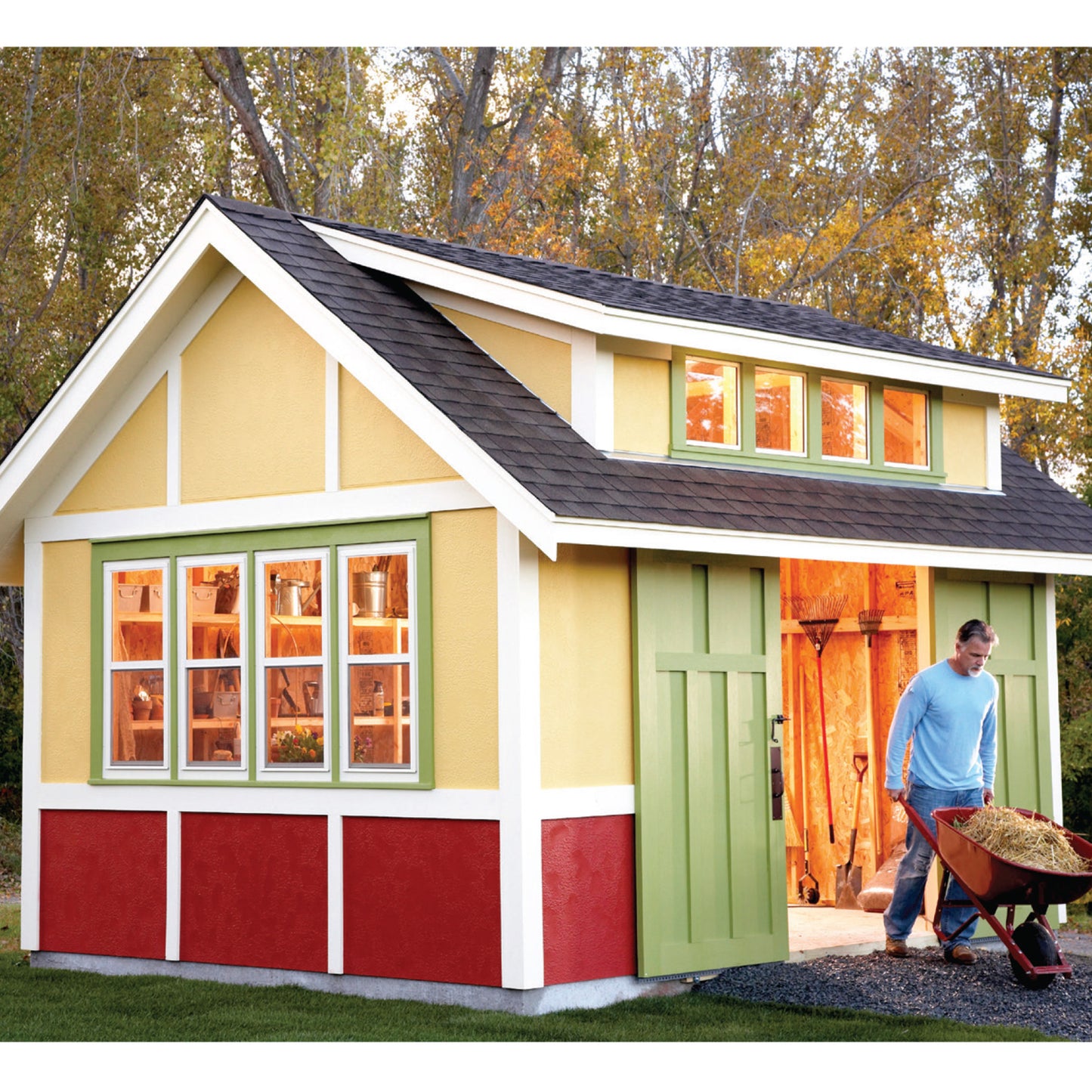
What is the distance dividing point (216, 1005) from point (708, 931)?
289 centimetres

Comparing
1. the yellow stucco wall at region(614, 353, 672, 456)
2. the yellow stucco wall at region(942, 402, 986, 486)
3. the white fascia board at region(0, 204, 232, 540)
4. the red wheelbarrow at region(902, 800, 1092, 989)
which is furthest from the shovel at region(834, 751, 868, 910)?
the white fascia board at region(0, 204, 232, 540)

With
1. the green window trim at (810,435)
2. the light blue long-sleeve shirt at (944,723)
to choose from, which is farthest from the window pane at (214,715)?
the light blue long-sleeve shirt at (944,723)

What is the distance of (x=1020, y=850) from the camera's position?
9.40 meters

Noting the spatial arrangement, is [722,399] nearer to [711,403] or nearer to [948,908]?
[711,403]

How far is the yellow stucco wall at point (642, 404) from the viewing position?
1025 cm

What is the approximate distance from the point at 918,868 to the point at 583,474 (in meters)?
3.29

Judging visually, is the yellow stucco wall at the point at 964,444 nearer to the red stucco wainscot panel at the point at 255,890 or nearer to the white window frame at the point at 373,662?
the white window frame at the point at 373,662

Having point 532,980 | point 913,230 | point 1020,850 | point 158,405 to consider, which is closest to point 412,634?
point 532,980

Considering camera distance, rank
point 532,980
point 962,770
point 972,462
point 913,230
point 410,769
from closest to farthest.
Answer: point 532,980, point 410,769, point 962,770, point 972,462, point 913,230

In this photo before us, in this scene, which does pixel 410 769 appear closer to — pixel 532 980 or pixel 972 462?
pixel 532 980

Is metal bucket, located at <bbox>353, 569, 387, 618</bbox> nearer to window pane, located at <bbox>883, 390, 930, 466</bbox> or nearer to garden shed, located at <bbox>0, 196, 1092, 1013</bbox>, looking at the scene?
garden shed, located at <bbox>0, 196, 1092, 1013</bbox>

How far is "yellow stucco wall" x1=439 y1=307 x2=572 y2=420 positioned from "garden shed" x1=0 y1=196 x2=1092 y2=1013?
0.03 meters

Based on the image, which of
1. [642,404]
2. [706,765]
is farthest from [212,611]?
[706,765]

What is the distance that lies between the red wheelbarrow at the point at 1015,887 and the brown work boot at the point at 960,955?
5.9 inches
